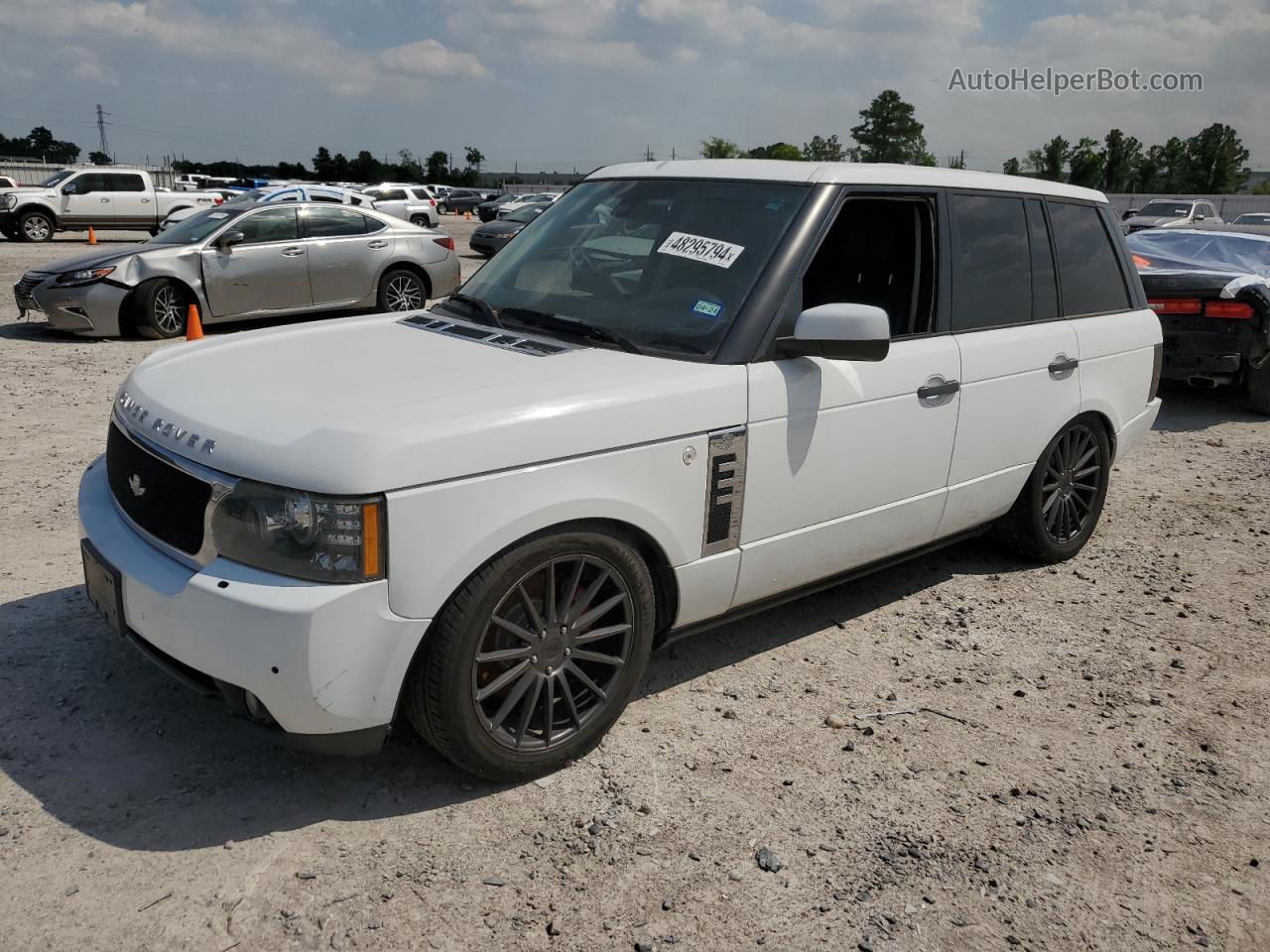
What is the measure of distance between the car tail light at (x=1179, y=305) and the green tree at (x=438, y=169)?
9438cm

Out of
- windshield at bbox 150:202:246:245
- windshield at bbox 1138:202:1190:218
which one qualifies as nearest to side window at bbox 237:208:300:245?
windshield at bbox 150:202:246:245

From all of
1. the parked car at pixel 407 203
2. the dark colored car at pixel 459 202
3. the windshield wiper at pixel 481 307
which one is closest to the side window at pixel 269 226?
the windshield wiper at pixel 481 307

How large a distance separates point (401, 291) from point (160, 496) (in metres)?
9.97

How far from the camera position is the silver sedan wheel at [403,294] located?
496 inches

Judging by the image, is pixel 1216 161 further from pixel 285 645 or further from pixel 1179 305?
pixel 285 645

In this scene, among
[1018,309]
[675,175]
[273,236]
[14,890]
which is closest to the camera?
[14,890]

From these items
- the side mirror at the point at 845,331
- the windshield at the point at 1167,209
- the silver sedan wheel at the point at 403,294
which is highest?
the windshield at the point at 1167,209

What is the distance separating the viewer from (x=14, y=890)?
107 inches

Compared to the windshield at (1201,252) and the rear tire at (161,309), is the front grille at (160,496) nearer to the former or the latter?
the rear tire at (161,309)

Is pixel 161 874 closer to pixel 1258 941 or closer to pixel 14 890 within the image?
pixel 14 890

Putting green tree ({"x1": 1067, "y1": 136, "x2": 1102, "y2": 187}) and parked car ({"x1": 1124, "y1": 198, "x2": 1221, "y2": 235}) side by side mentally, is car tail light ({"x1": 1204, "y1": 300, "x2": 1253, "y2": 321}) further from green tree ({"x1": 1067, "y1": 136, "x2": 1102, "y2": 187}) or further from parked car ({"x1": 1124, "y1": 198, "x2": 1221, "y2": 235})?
green tree ({"x1": 1067, "y1": 136, "x2": 1102, "y2": 187})

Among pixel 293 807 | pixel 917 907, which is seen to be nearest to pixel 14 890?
pixel 293 807

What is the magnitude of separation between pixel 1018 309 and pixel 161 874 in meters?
3.96

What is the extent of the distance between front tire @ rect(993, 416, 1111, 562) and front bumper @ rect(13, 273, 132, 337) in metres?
9.41
